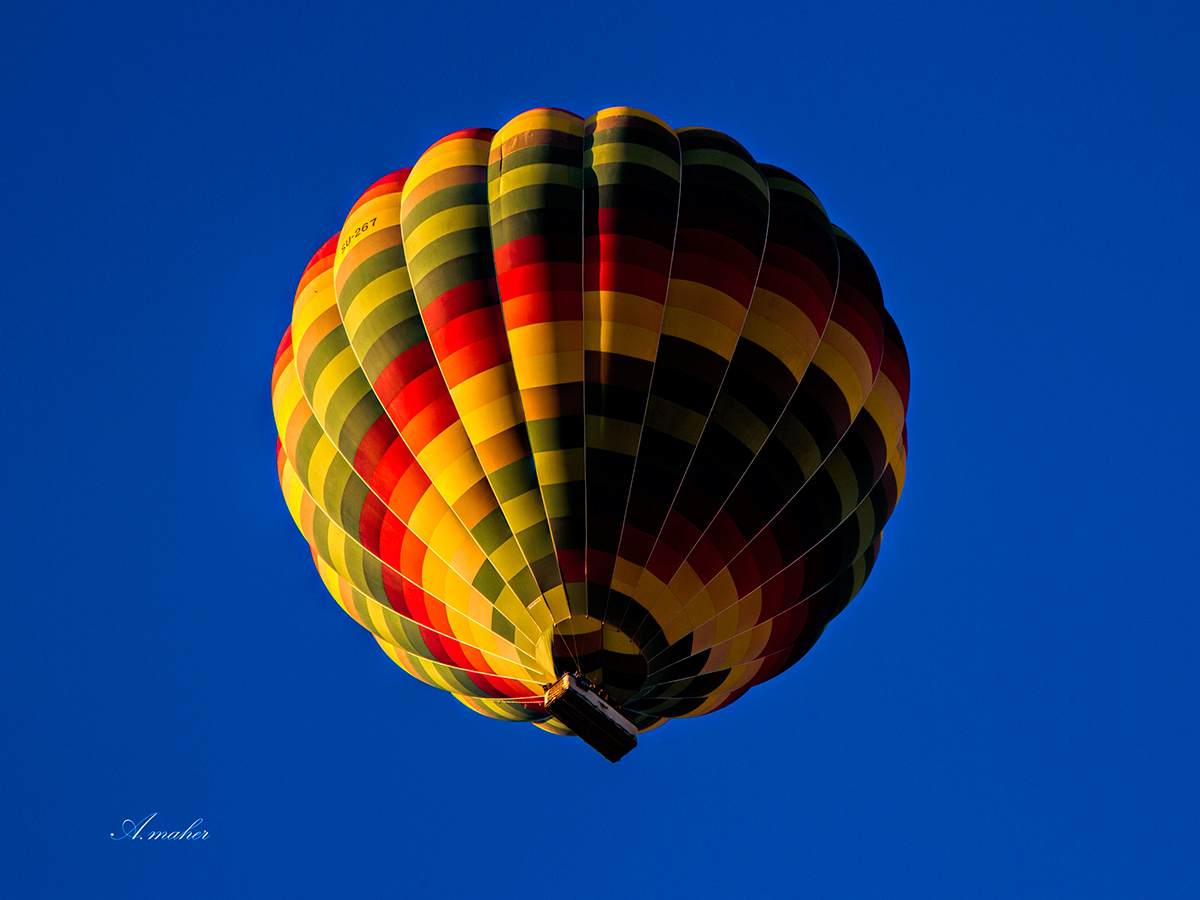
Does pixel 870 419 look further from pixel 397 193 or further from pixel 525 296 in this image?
pixel 397 193

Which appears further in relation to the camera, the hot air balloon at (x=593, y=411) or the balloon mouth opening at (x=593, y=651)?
the hot air balloon at (x=593, y=411)

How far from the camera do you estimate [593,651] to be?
14.2 m

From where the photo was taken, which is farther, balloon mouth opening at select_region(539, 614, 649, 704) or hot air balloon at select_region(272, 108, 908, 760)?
hot air balloon at select_region(272, 108, 908, 760)

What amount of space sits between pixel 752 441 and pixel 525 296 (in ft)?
8.54

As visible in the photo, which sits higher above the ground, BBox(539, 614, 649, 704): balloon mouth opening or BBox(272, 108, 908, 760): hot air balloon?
BBox(272, 108, 908, 760): hot air balloon

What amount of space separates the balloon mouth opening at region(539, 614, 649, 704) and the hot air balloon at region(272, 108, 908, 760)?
2 cm

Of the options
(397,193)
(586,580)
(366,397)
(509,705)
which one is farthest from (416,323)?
(509,705)

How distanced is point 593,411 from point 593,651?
226cm

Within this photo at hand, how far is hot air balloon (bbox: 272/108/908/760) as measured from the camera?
1422 centimetres

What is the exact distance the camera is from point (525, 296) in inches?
573

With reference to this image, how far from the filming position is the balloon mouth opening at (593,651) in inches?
555

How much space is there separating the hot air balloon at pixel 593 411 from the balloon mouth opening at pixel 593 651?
0.07 ft

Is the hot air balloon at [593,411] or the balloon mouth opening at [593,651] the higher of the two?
the hot air balloon at [593,411]

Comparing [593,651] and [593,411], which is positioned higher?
[593,411]
